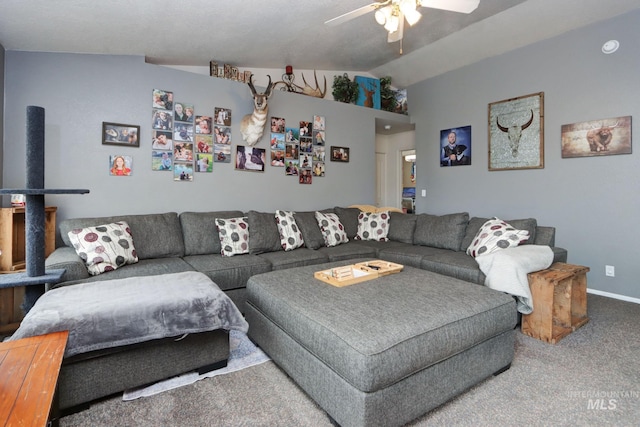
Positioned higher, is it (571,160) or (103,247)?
(571,160)

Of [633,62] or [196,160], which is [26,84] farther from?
[633,62]

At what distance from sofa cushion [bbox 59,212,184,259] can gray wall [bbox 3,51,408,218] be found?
1.12 feet

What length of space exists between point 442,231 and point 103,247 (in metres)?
3.36

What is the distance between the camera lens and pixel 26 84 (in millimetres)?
2914

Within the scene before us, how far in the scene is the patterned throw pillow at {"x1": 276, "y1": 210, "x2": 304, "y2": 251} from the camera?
3596 millimetres

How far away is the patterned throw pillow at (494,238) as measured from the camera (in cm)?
289

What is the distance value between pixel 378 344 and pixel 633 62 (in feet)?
13.5

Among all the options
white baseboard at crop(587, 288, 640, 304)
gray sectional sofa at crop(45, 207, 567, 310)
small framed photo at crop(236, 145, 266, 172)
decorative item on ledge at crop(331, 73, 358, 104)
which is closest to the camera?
gray sectional sofa at crop(45, 207, 567, 310)

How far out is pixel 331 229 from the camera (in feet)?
13.0

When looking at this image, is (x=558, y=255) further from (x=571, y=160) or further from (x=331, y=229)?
(x=331, y=229)

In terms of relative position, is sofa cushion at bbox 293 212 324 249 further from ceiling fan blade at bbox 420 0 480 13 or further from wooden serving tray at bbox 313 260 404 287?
ceiling fan blade at bbox 420 0 480 13

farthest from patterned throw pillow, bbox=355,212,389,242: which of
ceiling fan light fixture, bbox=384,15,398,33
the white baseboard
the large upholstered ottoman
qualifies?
ceiling fan light fixture, bbox=384,15,398,33

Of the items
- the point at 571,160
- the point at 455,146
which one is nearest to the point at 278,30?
the point at 455,146

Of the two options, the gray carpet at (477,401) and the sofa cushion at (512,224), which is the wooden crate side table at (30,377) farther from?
the sofa cushion at (512,224)
